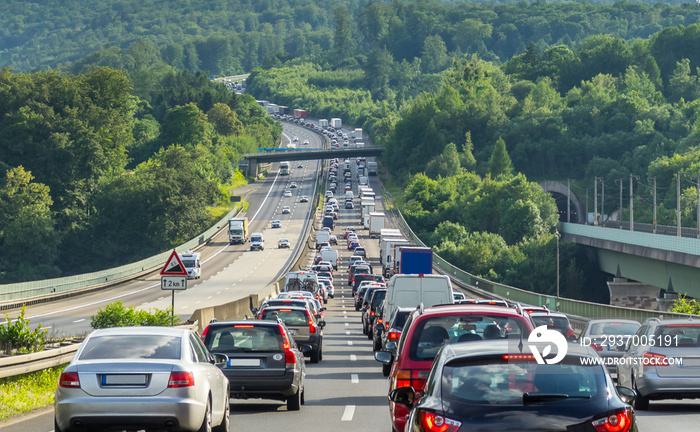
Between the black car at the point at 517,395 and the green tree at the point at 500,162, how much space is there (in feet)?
514

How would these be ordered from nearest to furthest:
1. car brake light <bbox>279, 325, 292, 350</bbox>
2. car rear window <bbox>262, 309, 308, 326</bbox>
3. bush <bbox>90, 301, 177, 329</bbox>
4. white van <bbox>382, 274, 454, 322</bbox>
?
1. car brake light <bbox>279, 325, 292, 350</bbox>
2. bush <bbox>90, 301, 177, 329</bbox>
3. car rear window <bbox>262, 309, 308, 326</bbox>
4. white van <bbox>382, 274, 454, 322</bbox>

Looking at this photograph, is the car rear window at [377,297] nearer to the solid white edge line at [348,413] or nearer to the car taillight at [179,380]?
the solid white edge line at [348,413]

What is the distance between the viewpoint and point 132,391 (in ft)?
40.0

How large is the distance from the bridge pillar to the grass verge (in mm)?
68408

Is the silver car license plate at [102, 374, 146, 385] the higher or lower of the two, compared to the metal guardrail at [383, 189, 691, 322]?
higher

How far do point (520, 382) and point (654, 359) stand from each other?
365 inches

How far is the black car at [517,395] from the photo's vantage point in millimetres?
7992

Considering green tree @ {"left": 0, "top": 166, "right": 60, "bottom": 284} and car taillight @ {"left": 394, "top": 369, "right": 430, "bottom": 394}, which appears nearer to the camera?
car taillight @ {"left": 394, "top": 369, "right": 430, "bottom": 394}

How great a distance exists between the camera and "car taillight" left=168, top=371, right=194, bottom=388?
12.3 metres

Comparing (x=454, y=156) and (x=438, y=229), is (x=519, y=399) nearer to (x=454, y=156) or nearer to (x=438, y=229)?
(x=438, y=229)

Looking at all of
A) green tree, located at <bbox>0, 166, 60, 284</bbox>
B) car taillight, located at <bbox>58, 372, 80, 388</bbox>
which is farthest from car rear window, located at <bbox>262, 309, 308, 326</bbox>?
green tree, located at <bbox>0, 166, 60, 284</bbox>

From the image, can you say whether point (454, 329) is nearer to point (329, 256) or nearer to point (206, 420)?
point (206, 420)

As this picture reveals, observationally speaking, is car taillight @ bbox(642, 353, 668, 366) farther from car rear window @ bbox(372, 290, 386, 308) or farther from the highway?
car rear window @ bbox(372, 290, 386, 308)

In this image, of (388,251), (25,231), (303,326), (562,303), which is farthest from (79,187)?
(303,326)
